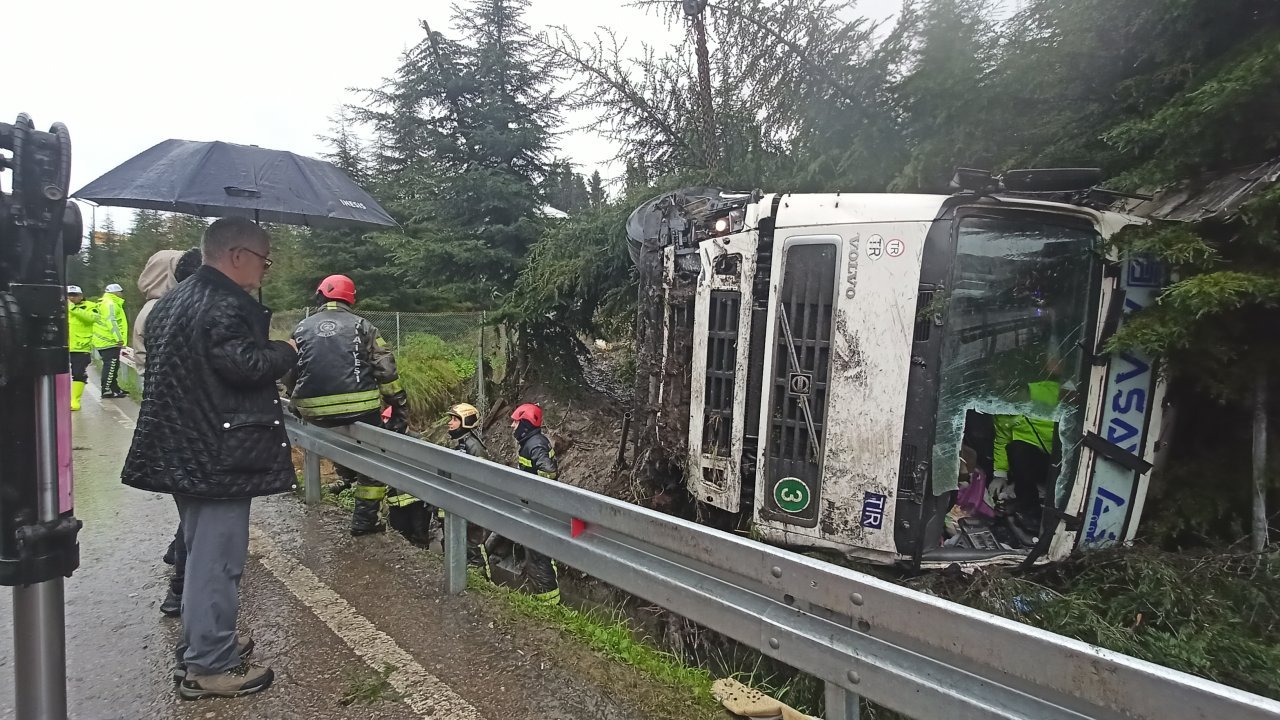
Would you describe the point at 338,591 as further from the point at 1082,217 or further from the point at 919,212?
the point at 1082,217

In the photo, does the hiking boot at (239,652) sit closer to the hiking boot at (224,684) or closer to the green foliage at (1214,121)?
the hiking boot at (224,684)

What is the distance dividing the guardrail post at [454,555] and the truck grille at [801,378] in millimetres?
1540

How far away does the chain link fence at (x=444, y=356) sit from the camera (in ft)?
35.2

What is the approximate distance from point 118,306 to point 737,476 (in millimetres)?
10874

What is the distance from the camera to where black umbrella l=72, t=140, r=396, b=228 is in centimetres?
380

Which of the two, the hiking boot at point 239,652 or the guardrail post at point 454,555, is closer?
the hiking boot at point 239,652

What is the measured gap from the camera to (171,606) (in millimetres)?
3373

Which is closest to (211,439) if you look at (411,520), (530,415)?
(530,415)

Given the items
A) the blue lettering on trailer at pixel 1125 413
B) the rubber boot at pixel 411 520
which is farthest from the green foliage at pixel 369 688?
the blue lettering on trailer at pixel 1125 413

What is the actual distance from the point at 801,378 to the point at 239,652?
2.65 m

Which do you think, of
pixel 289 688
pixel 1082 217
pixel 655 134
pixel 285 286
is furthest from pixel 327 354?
pixel 285 286

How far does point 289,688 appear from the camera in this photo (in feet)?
9.00

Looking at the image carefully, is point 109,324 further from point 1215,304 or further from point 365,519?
point 1215,304

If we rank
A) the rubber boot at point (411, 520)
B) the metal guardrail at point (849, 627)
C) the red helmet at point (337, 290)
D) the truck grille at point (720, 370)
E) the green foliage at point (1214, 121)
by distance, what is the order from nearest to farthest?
the metal guardrail at point (849, 627), the green foliage at point (1214, 121), the truck grille at point (720, 370), the red helmet at point (337, 290), the rubber boot at point (411, 520)
